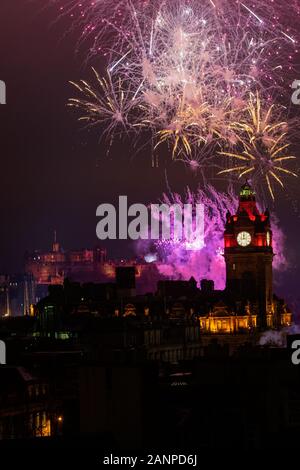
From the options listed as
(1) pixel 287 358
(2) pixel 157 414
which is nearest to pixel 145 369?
(2) pixel 157 414

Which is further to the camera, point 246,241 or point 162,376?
point 246,241

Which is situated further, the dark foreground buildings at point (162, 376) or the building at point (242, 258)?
the building at point (242, 258)

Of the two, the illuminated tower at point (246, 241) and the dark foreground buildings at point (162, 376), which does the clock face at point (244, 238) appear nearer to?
the illuminated tower at point (246, 241)

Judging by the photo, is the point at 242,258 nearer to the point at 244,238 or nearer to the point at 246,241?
the point at 246,241

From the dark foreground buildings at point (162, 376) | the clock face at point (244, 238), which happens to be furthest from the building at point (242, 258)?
the dark foreground buildings at point (162, 376)

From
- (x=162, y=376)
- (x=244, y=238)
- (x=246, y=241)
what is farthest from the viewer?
(x=244, y=238)

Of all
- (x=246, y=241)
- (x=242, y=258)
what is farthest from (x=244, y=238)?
(x=242, y=258)

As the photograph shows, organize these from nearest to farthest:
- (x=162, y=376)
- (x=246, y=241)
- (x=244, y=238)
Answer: (x=162, y=376), (x=246, y=241), (x=244, y=238)

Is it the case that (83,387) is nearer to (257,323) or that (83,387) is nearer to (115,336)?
(115,336)

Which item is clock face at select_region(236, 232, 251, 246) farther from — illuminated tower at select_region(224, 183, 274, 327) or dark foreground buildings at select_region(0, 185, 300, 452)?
dark foreground buildings at select_region(0, 185, 300, 452)
